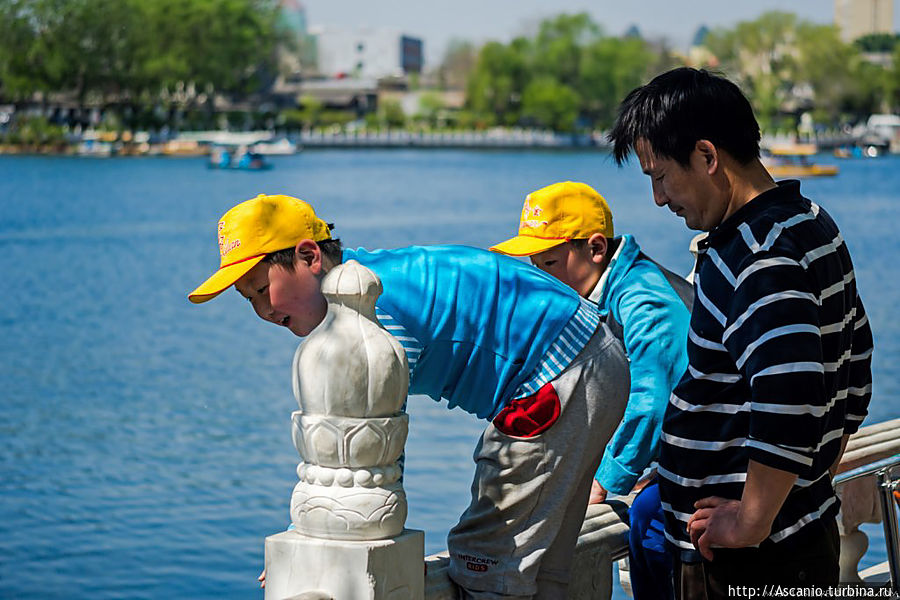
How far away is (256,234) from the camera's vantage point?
2928 millimetres

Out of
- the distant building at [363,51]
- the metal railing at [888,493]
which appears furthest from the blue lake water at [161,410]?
the distant building at [363,51]

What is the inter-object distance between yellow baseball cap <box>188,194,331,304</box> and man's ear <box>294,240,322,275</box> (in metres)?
0.02

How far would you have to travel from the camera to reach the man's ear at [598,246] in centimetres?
367

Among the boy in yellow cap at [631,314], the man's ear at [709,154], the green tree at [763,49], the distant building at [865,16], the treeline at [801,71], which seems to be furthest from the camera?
the distant building at [865,16]

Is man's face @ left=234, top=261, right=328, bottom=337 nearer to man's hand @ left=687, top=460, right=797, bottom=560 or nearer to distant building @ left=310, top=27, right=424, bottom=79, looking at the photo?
man's hand @ left=687, top=460, right=797, bottom=560

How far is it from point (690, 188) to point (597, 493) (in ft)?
3.50

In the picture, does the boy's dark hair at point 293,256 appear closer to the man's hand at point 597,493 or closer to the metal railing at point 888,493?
the man's hand at point 597,493

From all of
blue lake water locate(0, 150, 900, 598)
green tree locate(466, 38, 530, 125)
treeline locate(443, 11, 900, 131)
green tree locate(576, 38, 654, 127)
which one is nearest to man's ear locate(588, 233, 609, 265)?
blue lake water locate(0, 150, 900, 598)

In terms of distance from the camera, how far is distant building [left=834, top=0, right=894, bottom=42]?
194250 millimetres

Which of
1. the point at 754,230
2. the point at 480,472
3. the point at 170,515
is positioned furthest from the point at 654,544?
the point at 170,515

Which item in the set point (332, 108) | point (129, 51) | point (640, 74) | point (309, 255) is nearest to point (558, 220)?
point (309, 255)

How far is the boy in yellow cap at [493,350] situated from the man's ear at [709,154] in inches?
20.8

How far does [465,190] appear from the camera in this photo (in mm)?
64688

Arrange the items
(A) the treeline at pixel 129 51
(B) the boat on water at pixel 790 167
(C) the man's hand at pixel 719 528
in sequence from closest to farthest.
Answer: (C) the man's hand at pixel 719 528 → (B) the boat on water at pixel 790 167 → (A) the treeline at pixel 129 51
